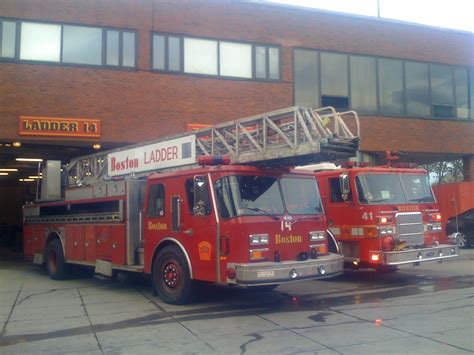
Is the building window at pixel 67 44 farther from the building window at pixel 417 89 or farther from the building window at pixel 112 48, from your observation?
the building window at pixel 417 89

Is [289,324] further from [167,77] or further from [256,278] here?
[167,77]

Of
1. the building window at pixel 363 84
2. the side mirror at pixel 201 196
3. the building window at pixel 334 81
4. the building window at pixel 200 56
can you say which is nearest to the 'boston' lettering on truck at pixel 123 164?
the side mirror at pixel 201 196

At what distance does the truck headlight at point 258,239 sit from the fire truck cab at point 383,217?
10.6 ft

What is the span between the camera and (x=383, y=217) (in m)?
10.3

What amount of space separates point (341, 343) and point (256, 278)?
5.59 feet

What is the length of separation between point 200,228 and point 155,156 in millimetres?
2708

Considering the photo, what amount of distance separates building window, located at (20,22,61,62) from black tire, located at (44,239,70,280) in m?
6.45

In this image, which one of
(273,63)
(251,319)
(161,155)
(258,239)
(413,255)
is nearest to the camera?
(251,319)

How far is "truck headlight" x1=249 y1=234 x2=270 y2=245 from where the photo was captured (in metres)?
7.71

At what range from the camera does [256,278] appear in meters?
7.39

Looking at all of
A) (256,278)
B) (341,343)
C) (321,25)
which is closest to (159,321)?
(256,278)

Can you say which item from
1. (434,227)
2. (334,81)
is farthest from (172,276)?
(334,81)

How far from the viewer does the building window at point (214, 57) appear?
1755 cm

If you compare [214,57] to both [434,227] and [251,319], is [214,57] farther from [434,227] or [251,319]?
[251,319]
